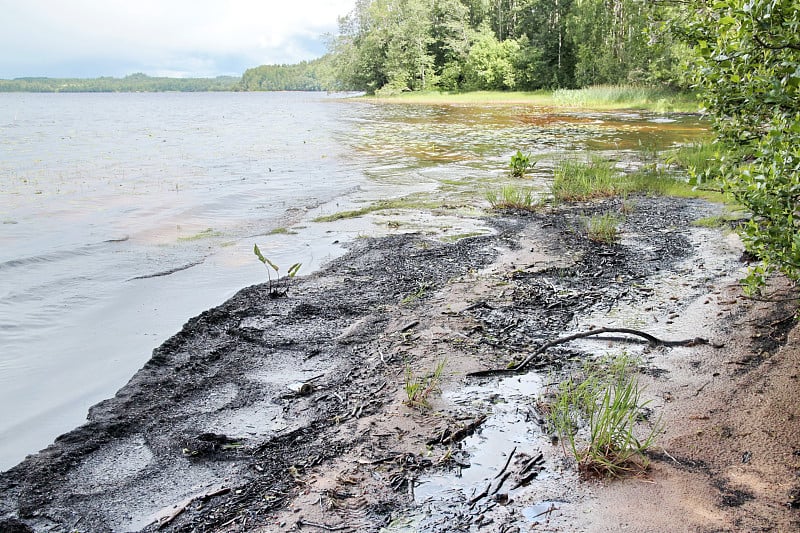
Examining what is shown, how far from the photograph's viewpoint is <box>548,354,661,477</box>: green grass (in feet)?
10.8

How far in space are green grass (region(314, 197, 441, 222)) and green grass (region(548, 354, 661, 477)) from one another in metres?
7.64

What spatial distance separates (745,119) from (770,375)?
2259mm

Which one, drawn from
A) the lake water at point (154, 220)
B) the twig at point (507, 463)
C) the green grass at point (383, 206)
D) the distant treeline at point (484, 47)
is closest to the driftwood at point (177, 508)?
the lake water at point (154, 220)

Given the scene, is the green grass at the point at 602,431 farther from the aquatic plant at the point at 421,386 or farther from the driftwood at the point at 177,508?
the driftwood at the point at 177,508

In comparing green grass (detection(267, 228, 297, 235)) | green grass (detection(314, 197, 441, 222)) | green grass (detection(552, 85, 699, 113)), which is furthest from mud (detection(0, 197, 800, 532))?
green grass (detection(552, 85, 699, 113))

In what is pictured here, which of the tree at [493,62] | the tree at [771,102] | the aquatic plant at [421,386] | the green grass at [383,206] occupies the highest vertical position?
the tree at [493,62]

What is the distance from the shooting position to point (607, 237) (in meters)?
7.98

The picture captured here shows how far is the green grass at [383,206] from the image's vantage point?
11383 millimetres

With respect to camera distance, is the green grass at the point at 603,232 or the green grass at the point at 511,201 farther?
the green grass at the point at 511,201

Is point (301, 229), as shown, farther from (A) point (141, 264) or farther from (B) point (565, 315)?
(B) point (565, 315)

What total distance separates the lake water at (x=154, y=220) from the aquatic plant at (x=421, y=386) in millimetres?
2549

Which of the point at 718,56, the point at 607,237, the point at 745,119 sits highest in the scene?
the point at 718,56

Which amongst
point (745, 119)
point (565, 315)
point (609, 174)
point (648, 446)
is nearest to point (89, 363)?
point (565, 315)

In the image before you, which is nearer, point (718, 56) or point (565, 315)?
point (718, 56)
